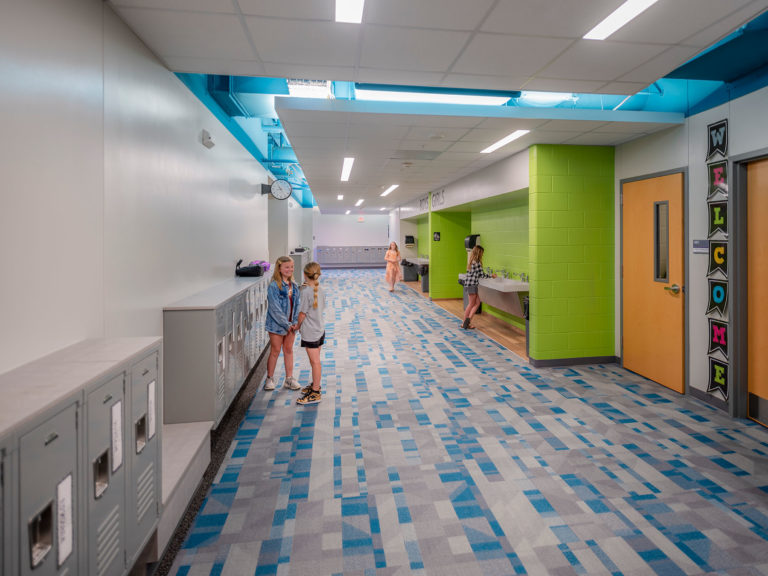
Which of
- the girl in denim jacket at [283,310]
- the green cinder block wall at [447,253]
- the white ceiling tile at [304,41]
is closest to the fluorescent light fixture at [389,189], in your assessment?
the green cinder block wall at [447,253]

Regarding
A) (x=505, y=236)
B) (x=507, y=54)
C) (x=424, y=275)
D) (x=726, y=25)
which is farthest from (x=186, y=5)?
(x=424, y=275)

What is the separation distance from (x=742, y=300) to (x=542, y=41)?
2848 mm

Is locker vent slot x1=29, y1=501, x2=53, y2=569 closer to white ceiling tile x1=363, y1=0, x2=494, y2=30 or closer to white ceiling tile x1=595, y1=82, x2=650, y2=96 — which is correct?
white ceiling tile x1=363, y1=0, x2=494, y2=30

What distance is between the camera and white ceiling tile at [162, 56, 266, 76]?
9.55 feet

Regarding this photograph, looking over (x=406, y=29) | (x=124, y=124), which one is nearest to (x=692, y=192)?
(x=406, y=29)

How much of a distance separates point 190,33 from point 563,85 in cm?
272

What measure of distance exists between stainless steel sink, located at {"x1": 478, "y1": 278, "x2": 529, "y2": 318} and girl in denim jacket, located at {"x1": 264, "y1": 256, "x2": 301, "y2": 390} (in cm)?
338

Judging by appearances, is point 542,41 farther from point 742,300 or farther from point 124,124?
point 742,300

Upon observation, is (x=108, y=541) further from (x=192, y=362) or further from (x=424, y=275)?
(x=424, y=275)

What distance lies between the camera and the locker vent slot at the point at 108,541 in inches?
60.1

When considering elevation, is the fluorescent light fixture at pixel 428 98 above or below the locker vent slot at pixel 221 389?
above

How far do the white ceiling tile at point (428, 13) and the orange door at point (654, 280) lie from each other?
3147mm

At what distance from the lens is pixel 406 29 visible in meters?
2.46

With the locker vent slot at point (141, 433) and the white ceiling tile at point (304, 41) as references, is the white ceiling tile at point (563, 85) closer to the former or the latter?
the white ceiling tile at point (304, 41)
